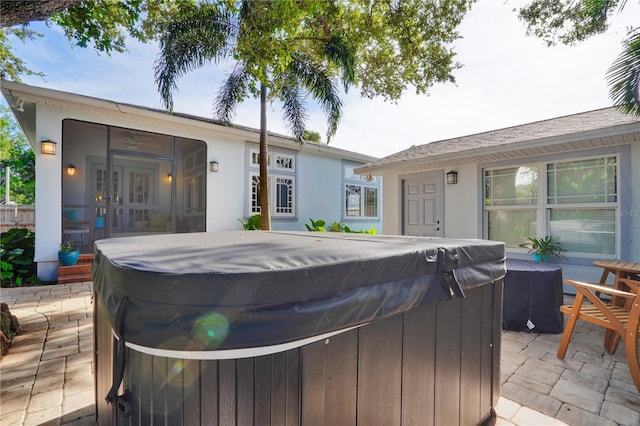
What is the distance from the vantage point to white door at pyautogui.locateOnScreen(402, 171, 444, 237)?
7.37 metres

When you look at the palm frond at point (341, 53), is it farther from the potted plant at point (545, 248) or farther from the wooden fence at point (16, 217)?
the wooden fence at point (16, 217)

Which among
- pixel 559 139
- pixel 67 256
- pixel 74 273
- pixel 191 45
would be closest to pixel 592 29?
pixel 559 139

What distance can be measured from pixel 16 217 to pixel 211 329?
14053 mm

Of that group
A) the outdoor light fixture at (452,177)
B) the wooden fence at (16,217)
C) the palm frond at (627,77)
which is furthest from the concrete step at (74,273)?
the palm frond at (627,77)

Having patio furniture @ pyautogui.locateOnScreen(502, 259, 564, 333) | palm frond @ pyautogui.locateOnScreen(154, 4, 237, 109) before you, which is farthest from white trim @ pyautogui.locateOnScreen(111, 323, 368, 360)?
palm frond @ pyautogui.locateOnScreen(154, 4, 237, 109)

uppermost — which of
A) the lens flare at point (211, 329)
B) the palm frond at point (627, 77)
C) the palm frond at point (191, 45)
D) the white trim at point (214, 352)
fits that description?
the palm frond at point (191, 45)

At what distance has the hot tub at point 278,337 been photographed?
0.89m

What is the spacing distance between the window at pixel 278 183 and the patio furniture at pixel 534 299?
7.05m

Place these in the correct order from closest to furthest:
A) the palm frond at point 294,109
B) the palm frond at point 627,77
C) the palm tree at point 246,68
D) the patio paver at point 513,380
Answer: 1. the patio paver at point 513,380
2. the palm frond at point 627,77
3. the palm tree at point 246,68
4. the palm frond at point 294,109

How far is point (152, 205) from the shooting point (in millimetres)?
9867

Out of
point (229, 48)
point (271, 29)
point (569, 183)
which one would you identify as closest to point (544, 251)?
point (569, 183)

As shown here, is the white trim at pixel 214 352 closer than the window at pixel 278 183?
Yes

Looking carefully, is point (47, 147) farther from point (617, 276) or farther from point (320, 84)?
point (617, 276)

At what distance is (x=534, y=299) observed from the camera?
139 inches
